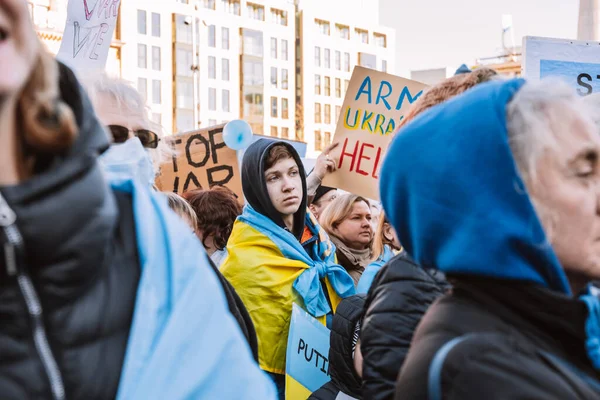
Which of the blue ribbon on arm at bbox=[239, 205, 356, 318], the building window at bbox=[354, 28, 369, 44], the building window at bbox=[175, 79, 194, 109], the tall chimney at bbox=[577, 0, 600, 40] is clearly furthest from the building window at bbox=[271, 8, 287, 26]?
the blue ribbon on arm at bbox=[239, 205, 356, 318]

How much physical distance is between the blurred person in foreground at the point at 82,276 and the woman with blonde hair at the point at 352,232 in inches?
121

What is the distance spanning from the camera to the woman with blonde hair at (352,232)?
4.20m

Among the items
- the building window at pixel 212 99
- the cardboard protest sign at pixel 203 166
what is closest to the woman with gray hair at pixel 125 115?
the cardboard protest sign at pixel 203 166

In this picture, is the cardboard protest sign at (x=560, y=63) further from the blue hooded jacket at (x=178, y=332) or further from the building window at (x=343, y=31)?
the building window at (x=343, y=31)

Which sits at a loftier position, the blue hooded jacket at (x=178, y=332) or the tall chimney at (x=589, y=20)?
the tall chimney at (x=589, y=20)

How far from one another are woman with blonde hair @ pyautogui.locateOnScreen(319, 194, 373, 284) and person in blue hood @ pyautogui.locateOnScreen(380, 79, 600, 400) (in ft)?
9.36

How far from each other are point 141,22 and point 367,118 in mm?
58550

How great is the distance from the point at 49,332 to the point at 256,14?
233 ft

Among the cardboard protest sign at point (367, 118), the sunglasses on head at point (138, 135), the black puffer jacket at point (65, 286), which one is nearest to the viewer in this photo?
the black puffer jacket at point (65, 286)

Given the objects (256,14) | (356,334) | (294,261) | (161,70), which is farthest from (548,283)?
(256,14)

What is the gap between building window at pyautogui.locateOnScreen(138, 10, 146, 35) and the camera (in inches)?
2351

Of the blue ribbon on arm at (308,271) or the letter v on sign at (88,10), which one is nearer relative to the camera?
the blue ribbon on arm at (308,271)

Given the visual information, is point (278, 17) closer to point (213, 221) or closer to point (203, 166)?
point (203, 166)

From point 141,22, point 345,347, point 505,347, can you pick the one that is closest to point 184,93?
point 141,22
